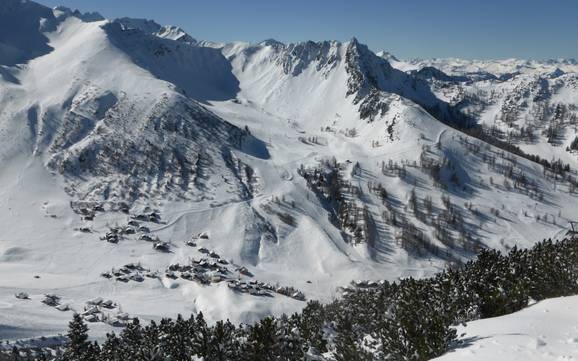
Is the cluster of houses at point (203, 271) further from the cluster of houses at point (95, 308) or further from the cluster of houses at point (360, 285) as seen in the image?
the cluster of houses at point (360, 285)

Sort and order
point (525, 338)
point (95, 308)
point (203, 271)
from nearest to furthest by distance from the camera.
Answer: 1. point (525, 338)
2. point (95, 308)
3. point (203, 271)

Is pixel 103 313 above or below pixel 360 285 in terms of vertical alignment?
above

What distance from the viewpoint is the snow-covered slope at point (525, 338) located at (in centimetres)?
2719

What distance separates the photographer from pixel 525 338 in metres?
30.3

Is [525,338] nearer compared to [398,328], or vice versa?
[525,338]

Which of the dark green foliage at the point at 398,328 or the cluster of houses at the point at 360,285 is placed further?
the cluster of houses at the point at 360,285

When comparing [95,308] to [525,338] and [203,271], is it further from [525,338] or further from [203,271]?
[525,338]

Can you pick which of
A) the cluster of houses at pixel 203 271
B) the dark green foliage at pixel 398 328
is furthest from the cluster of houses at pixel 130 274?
the dark green foliage at pixel 398 328

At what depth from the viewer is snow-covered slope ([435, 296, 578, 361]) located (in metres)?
27.2

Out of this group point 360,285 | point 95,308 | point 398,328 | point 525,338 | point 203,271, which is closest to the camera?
point 525,338

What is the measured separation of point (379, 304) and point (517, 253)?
2617 centimetres

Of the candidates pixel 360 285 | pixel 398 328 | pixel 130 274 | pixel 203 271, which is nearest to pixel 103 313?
pixel 130 274

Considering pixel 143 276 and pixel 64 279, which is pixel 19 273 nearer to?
pixel 64 279

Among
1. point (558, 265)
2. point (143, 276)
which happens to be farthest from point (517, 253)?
point (143, 276)
